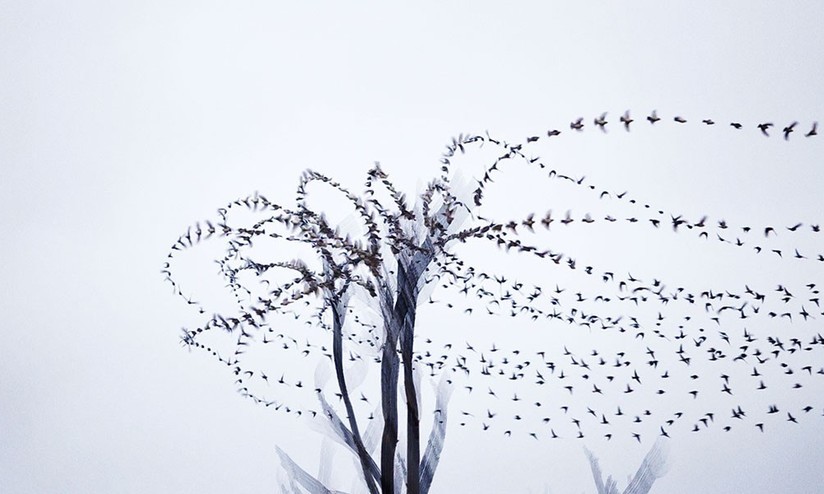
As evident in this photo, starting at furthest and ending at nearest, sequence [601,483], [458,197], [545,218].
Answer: [601,483] < [458,197] < [545,218]

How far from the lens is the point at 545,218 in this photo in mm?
711

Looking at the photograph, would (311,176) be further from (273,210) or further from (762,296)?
(762,296)

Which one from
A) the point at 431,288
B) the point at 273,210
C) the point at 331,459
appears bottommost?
the point at 331,459

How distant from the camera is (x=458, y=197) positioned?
0.82 meters

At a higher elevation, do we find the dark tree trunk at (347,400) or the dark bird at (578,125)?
the dark bird at (578,125)

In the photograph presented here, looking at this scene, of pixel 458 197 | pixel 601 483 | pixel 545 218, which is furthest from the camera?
pixel 601 483

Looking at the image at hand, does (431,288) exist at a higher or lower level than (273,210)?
lower

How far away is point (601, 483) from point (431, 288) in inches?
13.5

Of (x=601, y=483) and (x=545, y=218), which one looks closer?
(x=545, y=218)

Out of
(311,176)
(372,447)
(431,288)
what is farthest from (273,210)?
(372,447)

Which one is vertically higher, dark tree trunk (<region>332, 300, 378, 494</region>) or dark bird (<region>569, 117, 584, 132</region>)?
dark bird (<region>569, 117, 584, 132</region>)

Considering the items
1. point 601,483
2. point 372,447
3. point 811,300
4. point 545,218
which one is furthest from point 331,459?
point 811,300

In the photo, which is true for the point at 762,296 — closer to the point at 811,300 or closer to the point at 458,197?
the point at 811,300

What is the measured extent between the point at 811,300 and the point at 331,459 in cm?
59
